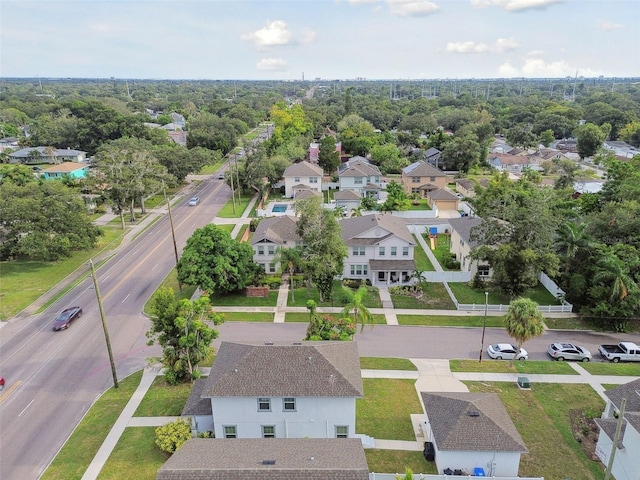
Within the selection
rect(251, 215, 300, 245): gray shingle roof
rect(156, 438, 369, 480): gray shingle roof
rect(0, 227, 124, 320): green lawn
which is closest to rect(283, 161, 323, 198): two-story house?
rect(251, 215, 300, 245): gray shingle roof

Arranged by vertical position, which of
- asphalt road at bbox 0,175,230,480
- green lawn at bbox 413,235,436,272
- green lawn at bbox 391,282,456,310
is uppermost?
asphalt road at bbox 0,175,230,480

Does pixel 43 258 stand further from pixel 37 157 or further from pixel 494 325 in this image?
pixel 37 157

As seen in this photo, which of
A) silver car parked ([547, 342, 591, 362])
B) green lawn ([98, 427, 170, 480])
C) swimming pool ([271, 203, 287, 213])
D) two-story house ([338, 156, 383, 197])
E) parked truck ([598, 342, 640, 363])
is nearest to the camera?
green lawn ([98, 427, 170, 480])

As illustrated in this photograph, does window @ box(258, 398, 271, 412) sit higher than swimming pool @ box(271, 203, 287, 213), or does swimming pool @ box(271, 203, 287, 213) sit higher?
window @ box(258, 398, 271, 412)

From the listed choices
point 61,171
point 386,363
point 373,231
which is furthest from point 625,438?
point 61,171

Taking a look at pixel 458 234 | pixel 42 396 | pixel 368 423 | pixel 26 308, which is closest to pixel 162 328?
pixel 42 396

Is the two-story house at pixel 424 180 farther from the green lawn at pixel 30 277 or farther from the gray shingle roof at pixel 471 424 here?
the gray shingle roof at pixel 471 424

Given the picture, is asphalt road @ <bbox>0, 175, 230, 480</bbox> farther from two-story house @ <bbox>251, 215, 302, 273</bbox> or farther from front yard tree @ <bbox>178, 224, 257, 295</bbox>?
two-story house @ <bbox>251, 215, 302, 273</bbox>
